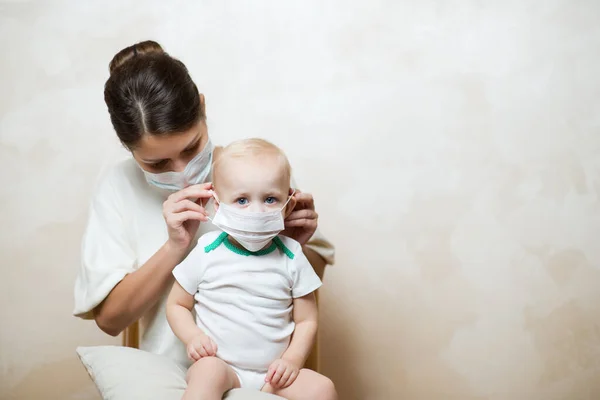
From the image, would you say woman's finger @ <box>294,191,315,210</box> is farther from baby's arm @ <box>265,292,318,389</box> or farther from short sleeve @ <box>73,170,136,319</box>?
short sleeve @ <box>73,170,136,319</box>

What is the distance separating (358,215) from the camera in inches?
111

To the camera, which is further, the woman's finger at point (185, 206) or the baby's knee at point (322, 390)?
A: the woman's finger at point (185, 206)

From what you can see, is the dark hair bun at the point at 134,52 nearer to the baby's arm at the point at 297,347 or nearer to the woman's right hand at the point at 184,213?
the woman's right hand at the point at 184,213

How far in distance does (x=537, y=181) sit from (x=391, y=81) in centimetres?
72

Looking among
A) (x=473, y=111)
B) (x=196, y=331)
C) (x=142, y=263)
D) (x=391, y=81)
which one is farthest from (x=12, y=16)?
(x=473, y=111)

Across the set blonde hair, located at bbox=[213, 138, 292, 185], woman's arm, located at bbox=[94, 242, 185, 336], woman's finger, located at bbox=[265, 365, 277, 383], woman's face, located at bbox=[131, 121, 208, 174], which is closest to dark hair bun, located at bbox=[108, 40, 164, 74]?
woman's face, located at bbox=[131, 121, 208, 174]

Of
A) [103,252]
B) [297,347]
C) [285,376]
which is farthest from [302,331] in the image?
[103,252]

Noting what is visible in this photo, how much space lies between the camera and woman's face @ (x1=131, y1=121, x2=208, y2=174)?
6.07 ft

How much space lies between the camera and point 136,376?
172cm

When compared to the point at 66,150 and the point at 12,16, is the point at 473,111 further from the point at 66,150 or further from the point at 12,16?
the point at 12,16

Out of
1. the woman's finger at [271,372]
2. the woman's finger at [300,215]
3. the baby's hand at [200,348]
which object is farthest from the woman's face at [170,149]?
the woman's finger at [271,372]

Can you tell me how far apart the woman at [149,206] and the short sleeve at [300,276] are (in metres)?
0.11

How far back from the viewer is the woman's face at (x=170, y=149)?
6.07 ft

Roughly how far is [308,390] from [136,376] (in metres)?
0.43
